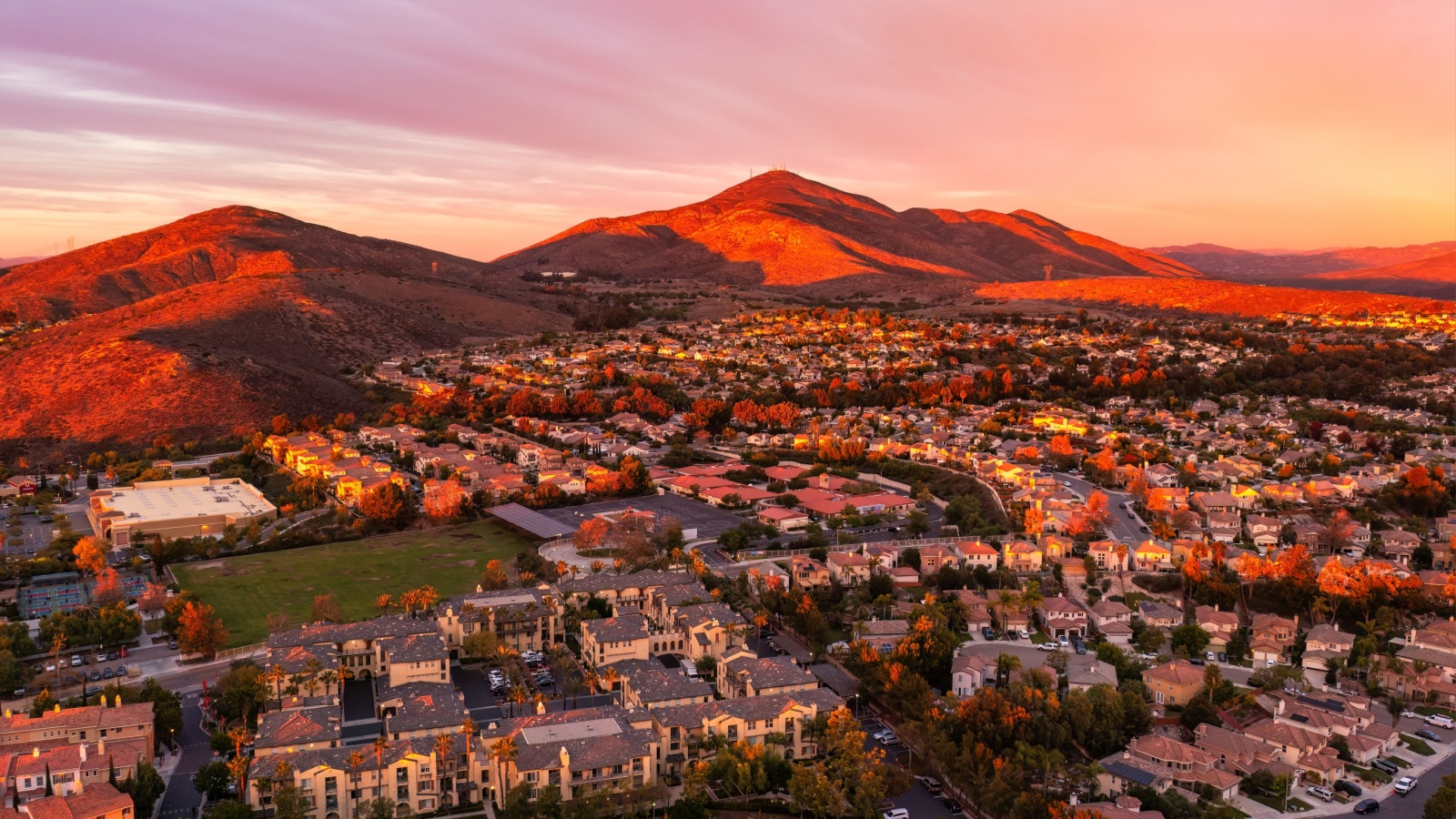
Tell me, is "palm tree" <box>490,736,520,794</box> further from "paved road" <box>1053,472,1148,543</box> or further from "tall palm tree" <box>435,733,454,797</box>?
"paved road" <box>1053,472,1148,543</box>

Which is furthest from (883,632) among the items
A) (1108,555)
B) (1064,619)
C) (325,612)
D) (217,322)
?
(217,322)

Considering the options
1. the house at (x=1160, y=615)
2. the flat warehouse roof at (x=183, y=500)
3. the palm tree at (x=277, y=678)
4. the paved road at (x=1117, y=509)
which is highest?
the palm tree at (x=277, y=678)

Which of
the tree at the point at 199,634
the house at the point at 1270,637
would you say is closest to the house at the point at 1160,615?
the house at the point at 1270,637

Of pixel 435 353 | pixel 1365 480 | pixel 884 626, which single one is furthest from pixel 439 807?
pixel 435 353

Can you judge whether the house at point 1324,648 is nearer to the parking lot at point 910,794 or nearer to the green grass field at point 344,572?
the parking lot at point 910,794

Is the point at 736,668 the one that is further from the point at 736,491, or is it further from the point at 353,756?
the point at 736,491

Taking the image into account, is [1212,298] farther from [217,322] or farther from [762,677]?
[762,677]
